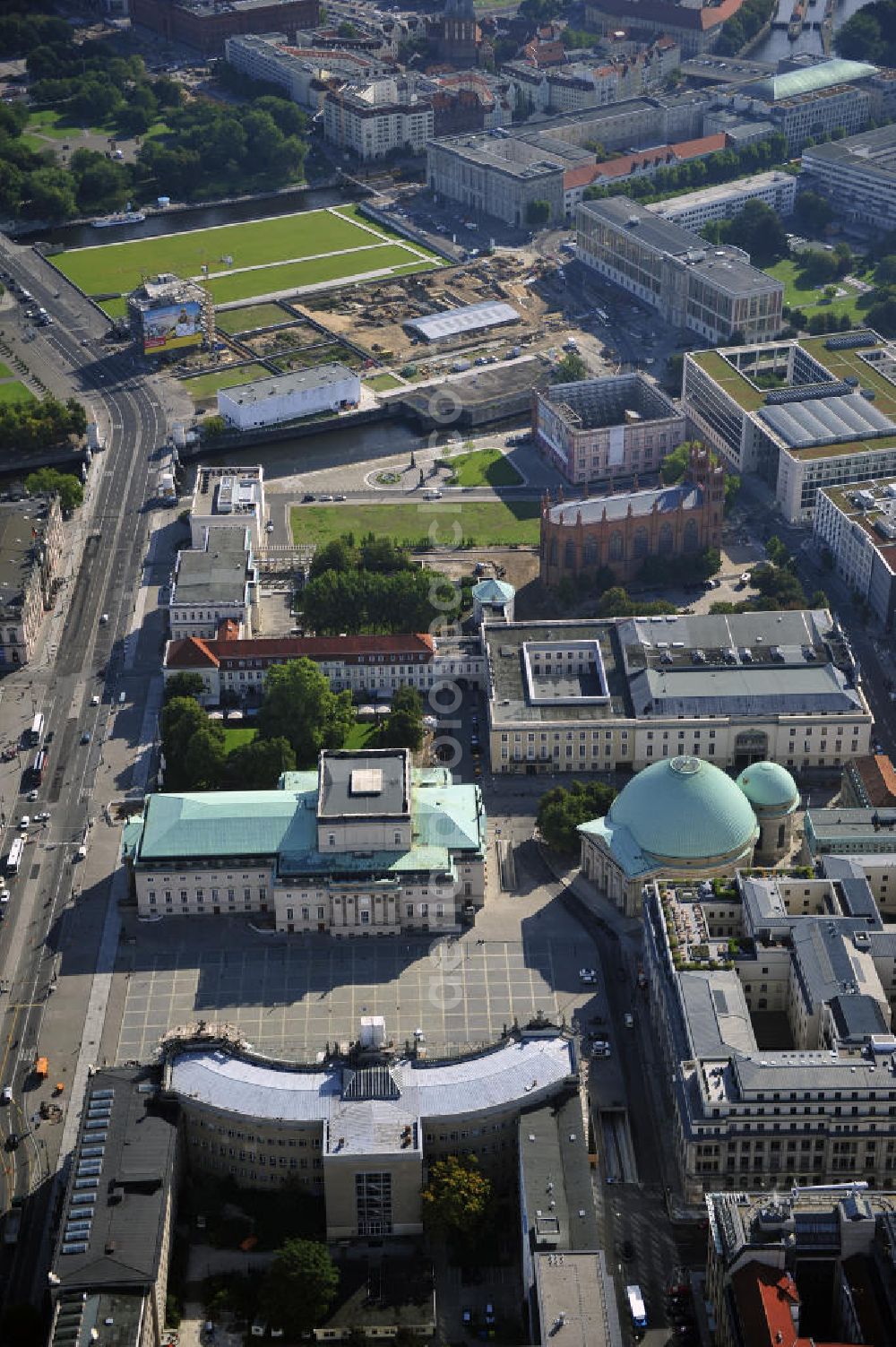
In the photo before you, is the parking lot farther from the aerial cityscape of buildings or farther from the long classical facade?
the long classical facade

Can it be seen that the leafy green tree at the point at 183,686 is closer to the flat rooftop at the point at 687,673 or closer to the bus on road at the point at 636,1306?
the flat rooftop at the point at 687,673

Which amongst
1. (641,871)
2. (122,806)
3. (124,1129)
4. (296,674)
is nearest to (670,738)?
(641,871)

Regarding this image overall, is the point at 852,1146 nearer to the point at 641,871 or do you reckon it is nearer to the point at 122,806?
the point at 641,871

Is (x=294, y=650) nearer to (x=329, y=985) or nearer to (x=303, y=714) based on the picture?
(x=303, y=714)

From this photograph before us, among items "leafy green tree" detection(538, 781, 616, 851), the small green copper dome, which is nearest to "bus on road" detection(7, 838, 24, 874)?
"leafy green tree" detection(538, 781, 616, 851)

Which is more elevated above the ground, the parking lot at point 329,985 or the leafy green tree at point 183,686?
the leafy green tree at point 183,686

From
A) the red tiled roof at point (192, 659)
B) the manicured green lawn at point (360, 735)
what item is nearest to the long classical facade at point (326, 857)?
the manicured green lawn at point (360, 735)
